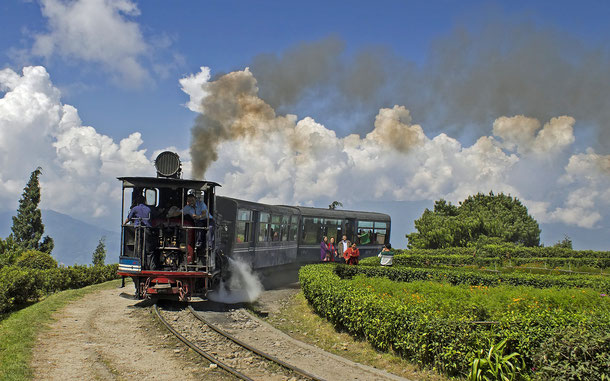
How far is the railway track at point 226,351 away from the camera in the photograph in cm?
886

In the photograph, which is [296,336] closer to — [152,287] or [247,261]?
[152,287]

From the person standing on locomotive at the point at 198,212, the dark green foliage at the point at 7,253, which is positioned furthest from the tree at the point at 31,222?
the person standing on locomotive at the point at 198,212

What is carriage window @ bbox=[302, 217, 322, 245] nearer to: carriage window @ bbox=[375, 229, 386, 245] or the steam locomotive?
carriage window @ bbox=[375, 229, 386, 245]

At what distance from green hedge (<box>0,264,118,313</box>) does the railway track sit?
17.0 ft

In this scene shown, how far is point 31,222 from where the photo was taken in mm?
51344

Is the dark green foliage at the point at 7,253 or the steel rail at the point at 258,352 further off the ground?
the steel rail at the point at 258,352

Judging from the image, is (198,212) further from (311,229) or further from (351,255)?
(311,229)

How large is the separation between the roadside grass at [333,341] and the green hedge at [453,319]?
20cm

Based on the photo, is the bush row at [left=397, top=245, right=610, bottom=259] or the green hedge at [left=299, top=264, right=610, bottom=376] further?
the bush row at [left=397, top=245, right=610, bottom=259]

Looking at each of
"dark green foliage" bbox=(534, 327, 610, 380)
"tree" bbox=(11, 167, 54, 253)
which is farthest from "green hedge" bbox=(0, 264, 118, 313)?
"tree" bbox=(11, 167, 54, 253)

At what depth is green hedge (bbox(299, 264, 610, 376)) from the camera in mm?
7742

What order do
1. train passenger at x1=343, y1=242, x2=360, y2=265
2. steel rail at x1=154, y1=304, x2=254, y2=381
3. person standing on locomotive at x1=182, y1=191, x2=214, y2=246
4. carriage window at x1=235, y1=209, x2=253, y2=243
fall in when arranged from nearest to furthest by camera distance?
steel rail at x1=154, y1=304, x2=254, y2=381
person standing on locomotive at x1=182, y1=191, x2=214, y2=246
carriage window at x1=235, y1=209, x2=253, y2=243
train passenger at x1=343, y1=242, x2=360, y2=265

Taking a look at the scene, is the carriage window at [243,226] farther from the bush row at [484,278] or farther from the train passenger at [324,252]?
the bush row at [484,278]

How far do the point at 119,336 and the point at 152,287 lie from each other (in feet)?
9.85
